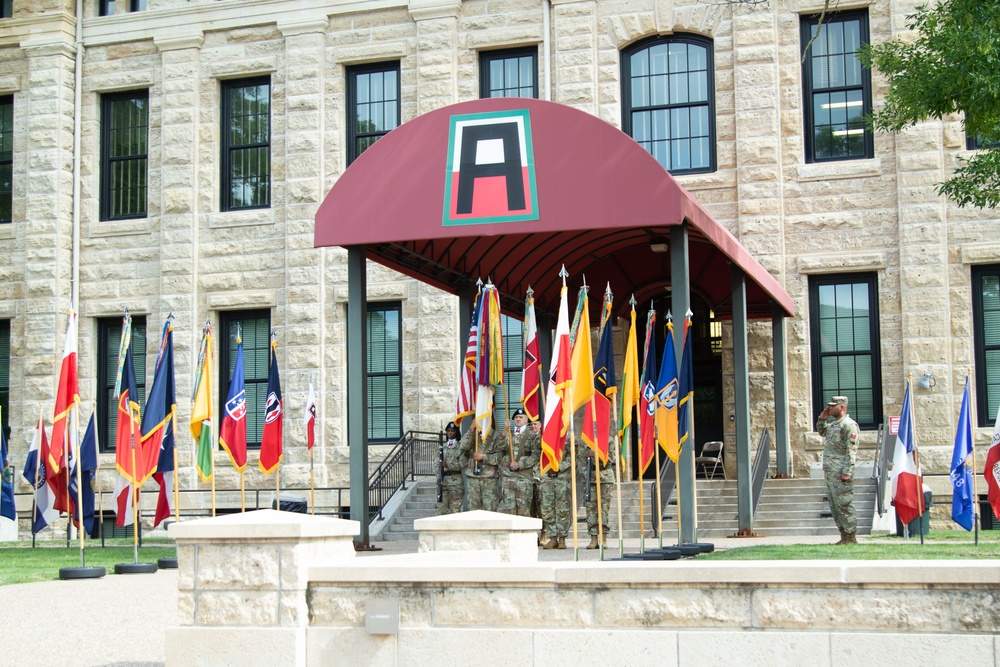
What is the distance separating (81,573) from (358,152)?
11.7m

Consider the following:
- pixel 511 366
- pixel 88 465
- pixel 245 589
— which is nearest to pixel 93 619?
pixel 245 589

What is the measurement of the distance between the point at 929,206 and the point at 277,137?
12561mm

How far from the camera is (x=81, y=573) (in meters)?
16.2

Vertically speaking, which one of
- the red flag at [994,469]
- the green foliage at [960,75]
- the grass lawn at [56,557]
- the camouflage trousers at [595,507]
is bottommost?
the grass lawn at [56,557]

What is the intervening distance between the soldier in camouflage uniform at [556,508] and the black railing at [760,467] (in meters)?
2.96

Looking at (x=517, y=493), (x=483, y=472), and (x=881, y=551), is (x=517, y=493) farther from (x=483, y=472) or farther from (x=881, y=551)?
(x=881, y=551)

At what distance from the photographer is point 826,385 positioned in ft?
A: 75.0

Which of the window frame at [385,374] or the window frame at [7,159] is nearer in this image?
the window frame at [385,374]

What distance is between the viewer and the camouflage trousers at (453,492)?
19.6 m

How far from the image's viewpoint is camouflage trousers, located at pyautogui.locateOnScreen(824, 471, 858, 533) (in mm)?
16844

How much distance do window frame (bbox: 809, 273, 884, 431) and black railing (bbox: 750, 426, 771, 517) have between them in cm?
160

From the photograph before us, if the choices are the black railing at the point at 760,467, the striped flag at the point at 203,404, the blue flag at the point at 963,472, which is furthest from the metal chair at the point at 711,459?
the striped flag at the point at 203,404

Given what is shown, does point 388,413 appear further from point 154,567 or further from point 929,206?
point 929,206

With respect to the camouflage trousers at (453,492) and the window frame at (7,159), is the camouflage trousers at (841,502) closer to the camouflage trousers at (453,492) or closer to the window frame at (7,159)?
the camouflage trousers at (453,492)
